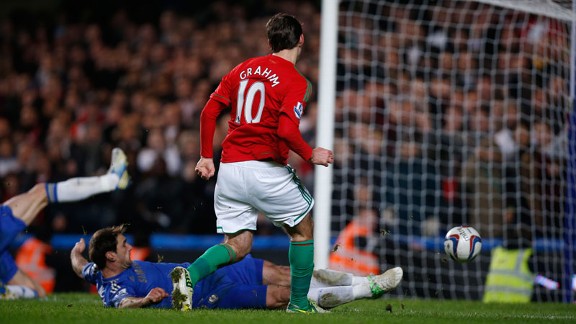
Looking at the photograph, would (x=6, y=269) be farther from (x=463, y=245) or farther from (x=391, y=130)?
(x=391, y=130)

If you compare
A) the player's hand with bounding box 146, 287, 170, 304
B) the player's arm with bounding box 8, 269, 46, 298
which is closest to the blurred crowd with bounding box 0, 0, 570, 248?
→ the player's arm with bounding box 8, 269, 46, 298

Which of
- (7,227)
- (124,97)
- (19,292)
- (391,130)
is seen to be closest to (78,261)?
(7,227)

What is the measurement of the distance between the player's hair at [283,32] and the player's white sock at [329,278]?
160 cm

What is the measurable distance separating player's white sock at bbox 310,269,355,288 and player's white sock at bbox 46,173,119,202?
2262 mm

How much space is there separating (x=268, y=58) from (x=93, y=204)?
19.7 ft

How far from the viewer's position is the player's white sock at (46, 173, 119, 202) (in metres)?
7.64

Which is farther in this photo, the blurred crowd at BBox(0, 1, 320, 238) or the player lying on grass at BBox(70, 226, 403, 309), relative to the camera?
the blurred crowd at BBox(0, 1, 320, 238)

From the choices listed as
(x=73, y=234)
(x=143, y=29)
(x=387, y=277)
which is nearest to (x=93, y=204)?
(x=73, y=234)

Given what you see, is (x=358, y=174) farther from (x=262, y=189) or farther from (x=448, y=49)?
(x=262, y=189)

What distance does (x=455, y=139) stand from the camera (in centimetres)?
1053

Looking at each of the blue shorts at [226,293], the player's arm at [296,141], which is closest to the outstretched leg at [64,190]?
the blue shorts at [226,293]

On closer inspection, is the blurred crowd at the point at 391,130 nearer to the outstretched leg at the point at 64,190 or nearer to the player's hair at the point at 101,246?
the outstretched leg at the point at 64,190

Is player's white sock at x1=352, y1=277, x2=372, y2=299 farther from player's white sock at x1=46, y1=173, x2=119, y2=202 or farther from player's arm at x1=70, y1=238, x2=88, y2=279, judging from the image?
player's white sock at x1=46, y1=173, x2=119, y2=202

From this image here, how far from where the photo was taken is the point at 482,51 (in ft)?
36.1
